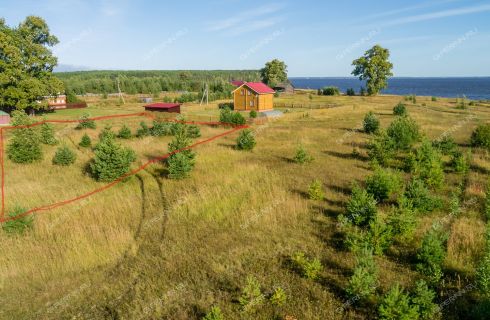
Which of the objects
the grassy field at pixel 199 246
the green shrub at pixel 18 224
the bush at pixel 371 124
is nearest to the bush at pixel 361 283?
the grassy field at pixel 199 246

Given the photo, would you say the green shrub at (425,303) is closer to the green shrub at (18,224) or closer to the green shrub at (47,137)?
the green shrub at (18,224)

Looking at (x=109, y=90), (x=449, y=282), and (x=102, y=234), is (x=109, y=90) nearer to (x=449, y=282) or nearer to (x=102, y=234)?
(x=102, y=234)

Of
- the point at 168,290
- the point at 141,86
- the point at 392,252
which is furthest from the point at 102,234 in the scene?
the point at 141,86

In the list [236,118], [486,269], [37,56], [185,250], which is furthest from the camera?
[37,56]

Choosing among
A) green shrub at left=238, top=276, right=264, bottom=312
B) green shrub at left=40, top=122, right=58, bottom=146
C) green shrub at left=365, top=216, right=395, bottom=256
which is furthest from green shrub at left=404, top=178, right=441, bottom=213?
green shrub at left=40, top=122, right=58, bottom=146

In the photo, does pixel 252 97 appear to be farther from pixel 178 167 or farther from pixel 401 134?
pixel 178 167

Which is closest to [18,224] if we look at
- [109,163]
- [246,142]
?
[109,163]
